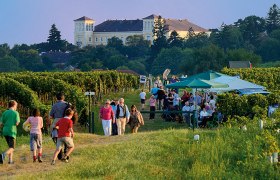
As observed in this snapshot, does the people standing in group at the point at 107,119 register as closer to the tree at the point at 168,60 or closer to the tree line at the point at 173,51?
the tree line at the point at 173,51

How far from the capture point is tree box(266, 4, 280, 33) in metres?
147

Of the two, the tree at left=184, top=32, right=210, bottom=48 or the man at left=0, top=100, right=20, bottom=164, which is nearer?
the man at left=0, top=100, right=20, bottom=164

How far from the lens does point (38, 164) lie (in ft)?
58.0

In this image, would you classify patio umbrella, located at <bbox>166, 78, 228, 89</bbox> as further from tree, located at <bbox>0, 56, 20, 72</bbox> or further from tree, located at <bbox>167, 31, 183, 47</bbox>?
tree, located at <bbox>167, 31, 183, 47</bbox>

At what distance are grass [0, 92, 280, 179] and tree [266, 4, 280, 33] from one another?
5028 inches

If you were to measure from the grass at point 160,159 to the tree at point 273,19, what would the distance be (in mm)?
127721

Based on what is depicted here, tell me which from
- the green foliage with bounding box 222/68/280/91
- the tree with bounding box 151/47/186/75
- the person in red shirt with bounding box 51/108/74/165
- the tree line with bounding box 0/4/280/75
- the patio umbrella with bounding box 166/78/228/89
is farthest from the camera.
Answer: the tree with bounding box 151/47/186/75

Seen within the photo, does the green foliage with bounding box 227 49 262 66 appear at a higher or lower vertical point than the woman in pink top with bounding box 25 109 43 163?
higher

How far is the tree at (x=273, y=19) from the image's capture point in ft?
483

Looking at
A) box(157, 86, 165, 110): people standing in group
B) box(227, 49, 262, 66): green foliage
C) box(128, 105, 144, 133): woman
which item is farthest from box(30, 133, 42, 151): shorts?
box(227, 49, 262, 66): green foliage

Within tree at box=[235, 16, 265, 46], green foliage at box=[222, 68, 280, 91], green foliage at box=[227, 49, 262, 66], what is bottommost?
green foliage at box=[222, 68, 280, 91]

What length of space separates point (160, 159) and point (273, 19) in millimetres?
133456

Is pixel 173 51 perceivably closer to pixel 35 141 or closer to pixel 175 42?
pixel 175 42

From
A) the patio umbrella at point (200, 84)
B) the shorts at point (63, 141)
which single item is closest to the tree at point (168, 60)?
the patio umbrella at point (200, 84)
